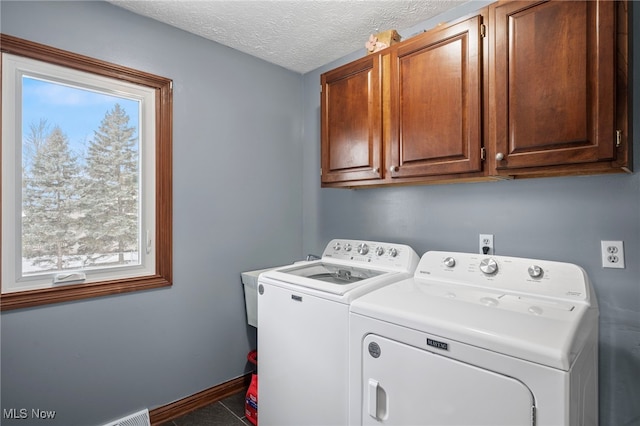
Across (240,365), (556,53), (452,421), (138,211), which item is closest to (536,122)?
(556,53)

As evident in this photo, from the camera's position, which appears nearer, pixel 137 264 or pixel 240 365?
pixel 137 264

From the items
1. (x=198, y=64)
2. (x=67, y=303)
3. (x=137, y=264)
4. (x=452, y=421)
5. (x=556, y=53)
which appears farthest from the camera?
(x=198, y=64)

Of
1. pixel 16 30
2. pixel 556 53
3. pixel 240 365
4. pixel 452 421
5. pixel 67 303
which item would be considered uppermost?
pixel 16 30

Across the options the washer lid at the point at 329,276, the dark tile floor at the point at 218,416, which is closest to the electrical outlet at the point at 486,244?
the washer lid at the point at 329,276

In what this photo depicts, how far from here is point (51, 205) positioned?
1719 millimetres

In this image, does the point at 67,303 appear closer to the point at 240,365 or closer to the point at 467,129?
the point at 240,365

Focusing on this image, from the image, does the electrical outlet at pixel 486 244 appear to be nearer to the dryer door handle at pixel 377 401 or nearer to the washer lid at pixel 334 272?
the washer lid at pixel 334 272

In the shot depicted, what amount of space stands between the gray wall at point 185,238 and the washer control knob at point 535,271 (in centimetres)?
177

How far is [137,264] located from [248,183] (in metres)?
0.92

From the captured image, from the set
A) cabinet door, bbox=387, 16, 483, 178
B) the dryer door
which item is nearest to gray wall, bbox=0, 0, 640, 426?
cabinet door, bbox=387, 16, 483, 178

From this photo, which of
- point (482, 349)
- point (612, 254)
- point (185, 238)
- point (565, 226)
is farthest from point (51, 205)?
point (612, 254)

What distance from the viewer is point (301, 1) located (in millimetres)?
1815

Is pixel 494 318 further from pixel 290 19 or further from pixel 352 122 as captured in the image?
pixel 290 19

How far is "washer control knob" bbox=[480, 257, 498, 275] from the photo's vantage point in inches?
60.9
